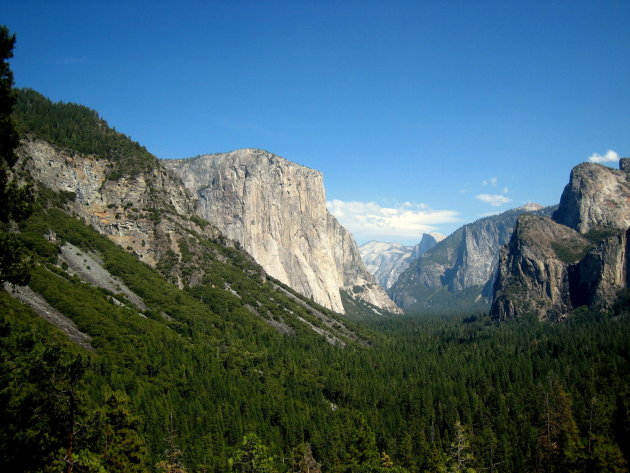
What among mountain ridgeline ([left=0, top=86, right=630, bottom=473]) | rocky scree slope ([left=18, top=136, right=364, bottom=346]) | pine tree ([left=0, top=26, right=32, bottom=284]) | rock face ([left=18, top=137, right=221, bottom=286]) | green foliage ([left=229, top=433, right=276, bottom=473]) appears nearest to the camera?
pine tree ([left=0, top=26, right=32, bottom=284])

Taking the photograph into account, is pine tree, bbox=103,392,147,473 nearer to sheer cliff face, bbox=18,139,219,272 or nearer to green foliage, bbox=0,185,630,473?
green foliage, bbox=0,185,630,473

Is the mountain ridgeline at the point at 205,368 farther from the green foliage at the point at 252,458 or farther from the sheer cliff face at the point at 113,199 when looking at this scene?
the sheer cliff face at the point at 113,199

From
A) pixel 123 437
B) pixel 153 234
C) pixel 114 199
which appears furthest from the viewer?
pixel 153 234

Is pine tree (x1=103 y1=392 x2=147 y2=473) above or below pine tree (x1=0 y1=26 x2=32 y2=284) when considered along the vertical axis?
below

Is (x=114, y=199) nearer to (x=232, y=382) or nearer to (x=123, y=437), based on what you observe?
(x=232, y=382)

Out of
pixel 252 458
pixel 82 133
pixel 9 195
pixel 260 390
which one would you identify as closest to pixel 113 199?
pixel 82 133

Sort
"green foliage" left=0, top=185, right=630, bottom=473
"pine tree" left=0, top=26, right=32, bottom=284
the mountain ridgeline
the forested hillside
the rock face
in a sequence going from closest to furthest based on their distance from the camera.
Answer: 1. "pine tree" left=0, top=26, right=32, bottom=284
2. the forested hillside
3. the mountain ridgeline
4. "green foliage" left=0, top=185, right=630, bottom=473
5. the rock face

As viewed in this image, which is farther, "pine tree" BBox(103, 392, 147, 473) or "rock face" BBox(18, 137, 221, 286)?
"rock face" BBox(18, 137, 221, 286)

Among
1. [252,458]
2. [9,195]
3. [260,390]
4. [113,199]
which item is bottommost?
[260,390]

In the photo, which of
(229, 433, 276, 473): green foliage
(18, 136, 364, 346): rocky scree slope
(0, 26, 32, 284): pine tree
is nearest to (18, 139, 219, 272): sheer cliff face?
(18, 136, 364, 346): rocky scree slope

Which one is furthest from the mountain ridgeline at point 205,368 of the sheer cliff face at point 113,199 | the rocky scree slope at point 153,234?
the rocky scree slope at point 153,234
